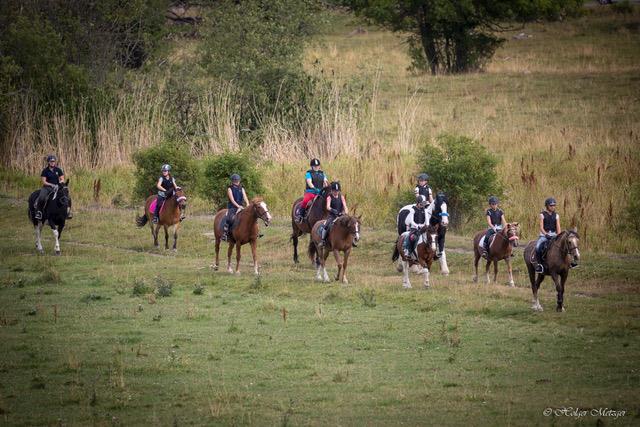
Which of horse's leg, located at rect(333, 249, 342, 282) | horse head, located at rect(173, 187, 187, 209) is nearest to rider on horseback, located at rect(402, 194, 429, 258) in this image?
horse's leg, located at rect(333, 249, 342, 282)

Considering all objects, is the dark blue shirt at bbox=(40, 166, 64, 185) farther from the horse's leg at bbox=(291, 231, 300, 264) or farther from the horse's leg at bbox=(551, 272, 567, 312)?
the horse's leg at bbox=(551, 272, 567, 312)

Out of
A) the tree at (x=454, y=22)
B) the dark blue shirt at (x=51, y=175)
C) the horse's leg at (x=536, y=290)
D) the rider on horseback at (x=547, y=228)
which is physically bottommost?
the horse's leg at (x=536, y=290)

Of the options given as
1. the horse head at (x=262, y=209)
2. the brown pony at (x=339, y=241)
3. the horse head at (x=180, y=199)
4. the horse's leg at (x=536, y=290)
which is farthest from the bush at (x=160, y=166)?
the horse's leg at (x=536, y=290)

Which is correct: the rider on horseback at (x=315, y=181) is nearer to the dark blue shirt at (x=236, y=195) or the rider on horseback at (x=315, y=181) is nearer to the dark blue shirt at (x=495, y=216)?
the dark blue shirt at (x=236, y=195)

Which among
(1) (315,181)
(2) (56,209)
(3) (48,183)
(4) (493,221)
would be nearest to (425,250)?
(4) (493,221)

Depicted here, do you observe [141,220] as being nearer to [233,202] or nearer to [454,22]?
[233,202]

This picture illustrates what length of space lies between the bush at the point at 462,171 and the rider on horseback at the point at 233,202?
6059mm

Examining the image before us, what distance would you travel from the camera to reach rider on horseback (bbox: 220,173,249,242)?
24.3 meters

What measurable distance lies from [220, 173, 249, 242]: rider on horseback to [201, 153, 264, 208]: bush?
21.1 feet

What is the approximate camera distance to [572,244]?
60.3ft

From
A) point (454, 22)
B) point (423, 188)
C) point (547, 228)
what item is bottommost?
point (547, 228)

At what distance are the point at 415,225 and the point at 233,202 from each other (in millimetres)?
4370

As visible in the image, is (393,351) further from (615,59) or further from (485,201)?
(615,59)

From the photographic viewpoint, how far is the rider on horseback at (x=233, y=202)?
24281 millimetres
